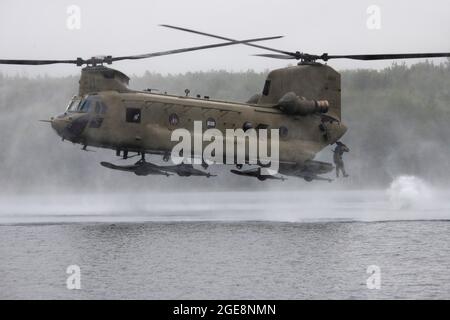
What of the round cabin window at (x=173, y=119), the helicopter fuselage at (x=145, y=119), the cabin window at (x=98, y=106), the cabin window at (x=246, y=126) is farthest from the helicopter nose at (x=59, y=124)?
the cabin window at (x=246, y=126)

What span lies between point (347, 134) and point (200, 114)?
39154 mm

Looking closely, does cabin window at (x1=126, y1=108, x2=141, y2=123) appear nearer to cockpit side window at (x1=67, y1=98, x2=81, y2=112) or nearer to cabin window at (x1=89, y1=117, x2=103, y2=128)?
cabin window at (x1=89, y1=117, x2=103, y2=128)

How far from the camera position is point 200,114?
3838 centimetres

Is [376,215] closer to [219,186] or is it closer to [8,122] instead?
Answer: [219,186]

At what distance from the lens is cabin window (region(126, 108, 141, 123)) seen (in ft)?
123

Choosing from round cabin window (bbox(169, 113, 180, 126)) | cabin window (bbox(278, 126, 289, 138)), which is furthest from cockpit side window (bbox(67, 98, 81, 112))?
cabin window (bbox(278, 126, 289, 138))

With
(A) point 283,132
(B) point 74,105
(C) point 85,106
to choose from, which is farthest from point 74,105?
(A) point 283,132

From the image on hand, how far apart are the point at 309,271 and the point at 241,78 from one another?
53.3 meters

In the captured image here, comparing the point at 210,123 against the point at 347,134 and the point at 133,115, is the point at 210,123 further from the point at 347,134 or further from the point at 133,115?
the point at 347,134

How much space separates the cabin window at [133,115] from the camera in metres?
37.5

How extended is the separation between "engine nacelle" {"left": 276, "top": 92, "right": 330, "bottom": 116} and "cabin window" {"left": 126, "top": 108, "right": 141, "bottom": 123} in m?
5.43

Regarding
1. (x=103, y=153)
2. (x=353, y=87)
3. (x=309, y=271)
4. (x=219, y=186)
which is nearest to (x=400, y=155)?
(x=353, y=87)

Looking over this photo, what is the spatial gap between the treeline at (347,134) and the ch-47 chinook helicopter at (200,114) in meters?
24.5

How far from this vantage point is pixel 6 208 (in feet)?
158
